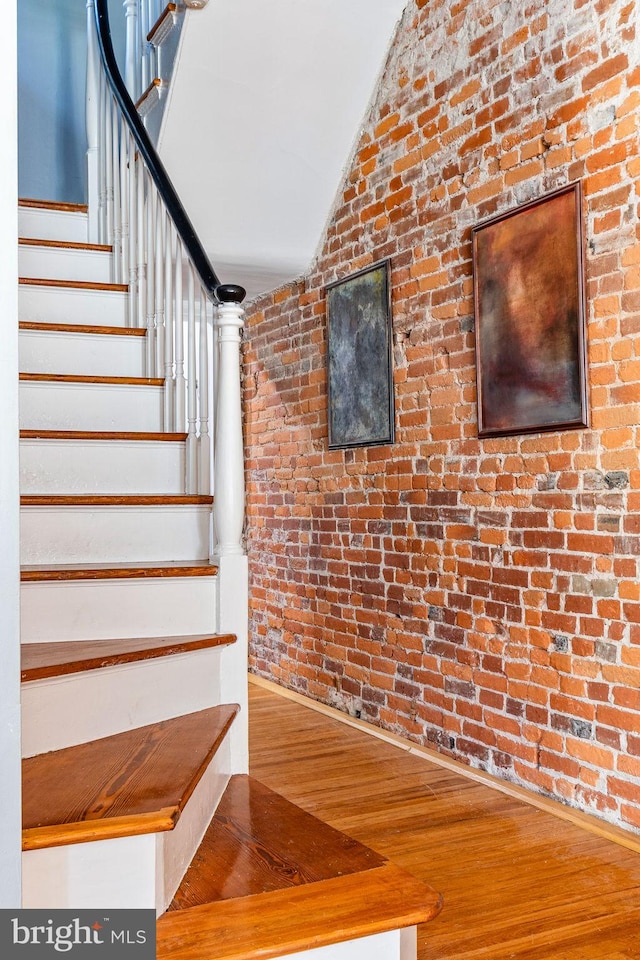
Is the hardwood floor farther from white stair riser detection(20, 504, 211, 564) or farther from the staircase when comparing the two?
white stair riser detection(20, 504, 211, 564)

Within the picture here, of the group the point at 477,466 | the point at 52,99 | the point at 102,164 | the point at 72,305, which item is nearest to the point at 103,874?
the point at 477,466

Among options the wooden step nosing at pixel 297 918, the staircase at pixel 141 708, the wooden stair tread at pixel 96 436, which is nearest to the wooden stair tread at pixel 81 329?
the staircase at pixel 141 708

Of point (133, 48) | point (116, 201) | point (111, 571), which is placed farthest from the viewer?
point (133, 48)

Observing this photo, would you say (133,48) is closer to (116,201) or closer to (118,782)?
(116,201)

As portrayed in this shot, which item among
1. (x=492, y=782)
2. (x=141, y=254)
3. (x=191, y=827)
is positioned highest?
(x=141, y=254)

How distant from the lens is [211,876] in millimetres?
1655

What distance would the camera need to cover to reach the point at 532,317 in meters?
3.00

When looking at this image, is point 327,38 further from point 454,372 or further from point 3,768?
point 3,768

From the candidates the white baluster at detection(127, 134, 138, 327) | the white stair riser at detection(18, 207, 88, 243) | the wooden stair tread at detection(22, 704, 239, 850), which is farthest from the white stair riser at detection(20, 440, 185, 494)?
the white stair riser at detection(18, 207, 88, 243)

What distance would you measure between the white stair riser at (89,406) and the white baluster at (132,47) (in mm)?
1979

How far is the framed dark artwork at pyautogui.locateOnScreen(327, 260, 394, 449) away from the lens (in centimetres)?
386

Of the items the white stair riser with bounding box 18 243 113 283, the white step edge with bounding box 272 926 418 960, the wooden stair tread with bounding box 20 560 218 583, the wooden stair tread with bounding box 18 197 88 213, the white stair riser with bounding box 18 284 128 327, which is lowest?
the white step edge with bounding box 272 926 418 960

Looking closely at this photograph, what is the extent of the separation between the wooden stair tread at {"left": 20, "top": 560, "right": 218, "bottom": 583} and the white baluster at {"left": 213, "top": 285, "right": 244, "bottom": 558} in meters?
0.08

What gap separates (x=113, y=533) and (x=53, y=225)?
205 centimetres
